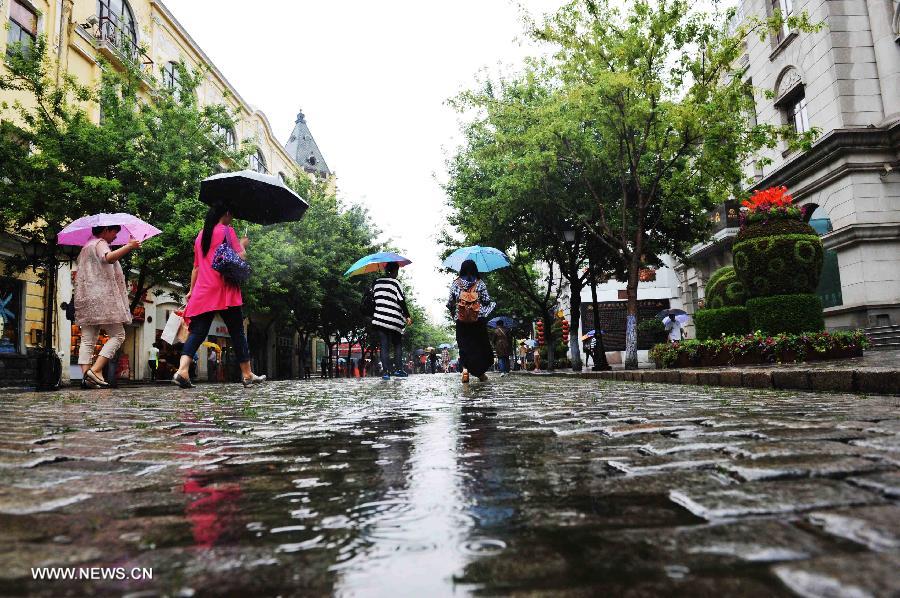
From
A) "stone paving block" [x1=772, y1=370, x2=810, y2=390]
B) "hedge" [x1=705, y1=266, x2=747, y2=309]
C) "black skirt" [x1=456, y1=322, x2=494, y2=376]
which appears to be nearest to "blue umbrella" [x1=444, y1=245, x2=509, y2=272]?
"black skirt" [x1=456, y1=322, x2=494, y2=376]

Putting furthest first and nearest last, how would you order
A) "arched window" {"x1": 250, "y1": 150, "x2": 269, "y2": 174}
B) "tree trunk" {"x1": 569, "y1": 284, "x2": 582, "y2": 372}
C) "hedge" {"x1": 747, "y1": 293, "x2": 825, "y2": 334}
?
"arched window" {"x1": 250, "y1": 150, "x2": 269, "y2": 174}, "tree trunk" {"x1": 569, "y1": 284, "x2": 582, "y2": 372}, "hedge" {"x1": 747, "y1": 293, "x2": 825, "y2": 334}

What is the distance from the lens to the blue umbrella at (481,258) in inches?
506

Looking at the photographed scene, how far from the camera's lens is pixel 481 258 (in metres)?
13.1

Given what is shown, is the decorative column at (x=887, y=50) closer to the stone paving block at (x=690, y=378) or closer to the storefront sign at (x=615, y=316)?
the stone paving block at (x=690, y=378)

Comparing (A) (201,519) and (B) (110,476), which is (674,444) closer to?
(A) (201,519)

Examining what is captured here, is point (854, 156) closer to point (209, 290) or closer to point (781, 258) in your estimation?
point (781, 258)

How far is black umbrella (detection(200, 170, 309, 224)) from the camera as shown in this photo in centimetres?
823

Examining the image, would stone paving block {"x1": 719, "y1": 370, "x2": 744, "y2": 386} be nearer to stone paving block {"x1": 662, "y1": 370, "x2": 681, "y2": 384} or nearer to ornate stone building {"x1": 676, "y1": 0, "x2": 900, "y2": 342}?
stone paving block {"x1": 662, "y1": 370, "x2": 681, "y2": 384}

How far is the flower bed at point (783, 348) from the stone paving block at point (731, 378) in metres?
3.28

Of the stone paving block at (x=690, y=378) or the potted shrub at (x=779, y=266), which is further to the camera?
the potted shrub at (x=779, y=266)

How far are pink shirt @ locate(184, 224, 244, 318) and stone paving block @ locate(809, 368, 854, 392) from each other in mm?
6155

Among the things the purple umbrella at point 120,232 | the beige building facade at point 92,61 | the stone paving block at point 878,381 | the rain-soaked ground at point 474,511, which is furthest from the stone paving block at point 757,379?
the beige building facade at point 92,61

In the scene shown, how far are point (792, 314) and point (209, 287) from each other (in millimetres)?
9456

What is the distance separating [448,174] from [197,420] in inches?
687
